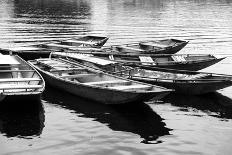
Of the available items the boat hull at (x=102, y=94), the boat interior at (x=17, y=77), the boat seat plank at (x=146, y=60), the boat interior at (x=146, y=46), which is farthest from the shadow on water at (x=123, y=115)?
the boat interior at (x=146, y=46)

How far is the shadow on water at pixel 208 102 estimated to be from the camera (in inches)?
811

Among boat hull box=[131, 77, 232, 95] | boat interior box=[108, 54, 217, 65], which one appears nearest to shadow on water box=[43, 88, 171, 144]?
boat hull box=[131, 77, 232, 95]

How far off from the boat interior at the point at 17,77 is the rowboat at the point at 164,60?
221 inches

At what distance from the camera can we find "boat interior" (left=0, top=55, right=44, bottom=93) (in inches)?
750

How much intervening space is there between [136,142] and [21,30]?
4003 centimetres

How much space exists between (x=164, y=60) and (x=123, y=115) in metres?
11.9

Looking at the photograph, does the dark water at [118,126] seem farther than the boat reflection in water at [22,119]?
No

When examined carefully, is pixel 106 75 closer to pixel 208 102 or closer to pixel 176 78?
pixel 176 78

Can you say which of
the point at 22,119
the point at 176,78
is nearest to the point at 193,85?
the point at 176,78

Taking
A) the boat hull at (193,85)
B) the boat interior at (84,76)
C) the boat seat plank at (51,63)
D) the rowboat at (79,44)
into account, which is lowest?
the boat hull at (193,85)

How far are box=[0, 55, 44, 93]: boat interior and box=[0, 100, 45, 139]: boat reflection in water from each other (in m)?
0.80

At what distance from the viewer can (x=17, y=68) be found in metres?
23.8

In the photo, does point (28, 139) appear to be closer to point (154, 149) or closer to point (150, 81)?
point (154, 149)

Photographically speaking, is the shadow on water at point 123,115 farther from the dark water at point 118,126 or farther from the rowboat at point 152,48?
the rowboat at point 152,48
